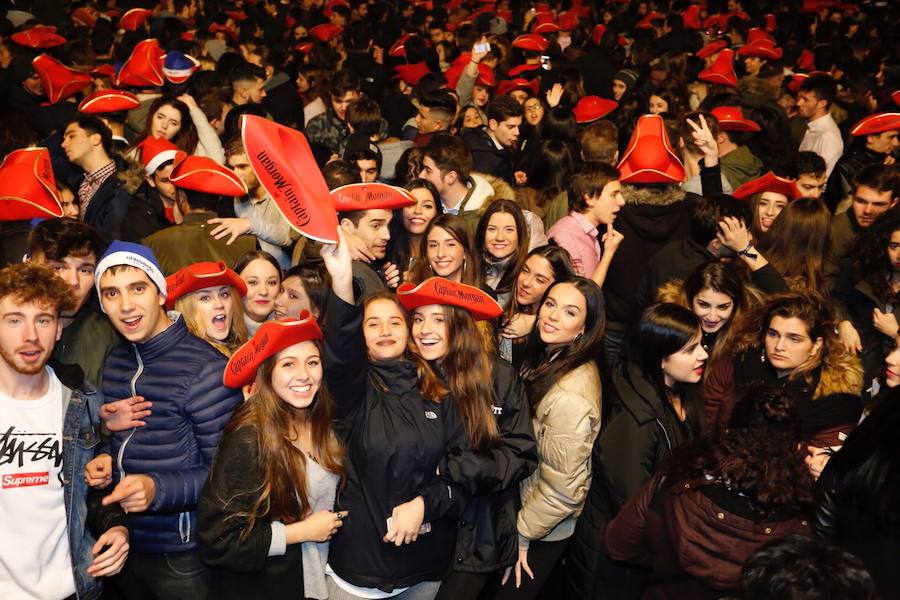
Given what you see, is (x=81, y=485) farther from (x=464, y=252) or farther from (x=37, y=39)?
(x=37, y=39)

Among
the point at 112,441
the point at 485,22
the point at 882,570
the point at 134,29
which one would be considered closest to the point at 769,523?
the point at 882,570

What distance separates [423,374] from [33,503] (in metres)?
1.39

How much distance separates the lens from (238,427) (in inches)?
117

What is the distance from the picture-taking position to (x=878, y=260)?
4477mm

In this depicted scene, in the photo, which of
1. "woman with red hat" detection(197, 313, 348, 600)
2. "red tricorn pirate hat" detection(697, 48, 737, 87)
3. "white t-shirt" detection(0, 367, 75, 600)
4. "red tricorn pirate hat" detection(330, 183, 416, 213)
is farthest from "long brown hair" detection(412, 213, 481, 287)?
"red tricorn pirate hat" detection(697, 48, 737, 87)

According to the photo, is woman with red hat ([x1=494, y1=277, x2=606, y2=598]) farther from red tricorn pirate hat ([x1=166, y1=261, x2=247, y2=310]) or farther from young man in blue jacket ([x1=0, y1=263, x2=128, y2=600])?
young man in blue jacket ([x1=0, y1=263, x2=128, y2=600])

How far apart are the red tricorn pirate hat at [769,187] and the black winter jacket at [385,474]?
2.80 metres

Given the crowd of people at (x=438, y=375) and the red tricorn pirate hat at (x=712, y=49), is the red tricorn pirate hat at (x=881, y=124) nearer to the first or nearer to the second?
the crowd of people at (x=438, y=375)

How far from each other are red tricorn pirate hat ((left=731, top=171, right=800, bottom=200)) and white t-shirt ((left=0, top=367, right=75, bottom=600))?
3.86 meters

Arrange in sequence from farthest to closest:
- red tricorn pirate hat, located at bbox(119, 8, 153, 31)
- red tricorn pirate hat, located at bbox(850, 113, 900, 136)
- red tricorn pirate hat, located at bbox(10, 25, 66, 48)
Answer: red tricorn pirate hat, located at bbox(119, 8, 153, 31) < red tricorn pirate hat, located at bbox(10, 25, 66, 48) < red tricorn pirate hat, located at bbox(850, 113, 900, 136)

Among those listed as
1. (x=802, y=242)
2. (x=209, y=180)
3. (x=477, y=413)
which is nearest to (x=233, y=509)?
(x=477, y=413)

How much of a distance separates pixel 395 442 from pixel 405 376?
0.26 m

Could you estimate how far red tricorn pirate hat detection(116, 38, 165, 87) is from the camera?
23.2 ft

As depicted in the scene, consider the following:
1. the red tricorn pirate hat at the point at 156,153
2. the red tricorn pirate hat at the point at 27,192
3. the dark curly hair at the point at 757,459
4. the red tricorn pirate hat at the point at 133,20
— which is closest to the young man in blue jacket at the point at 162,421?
the red tricorn pirate hat at the point at 27,192
